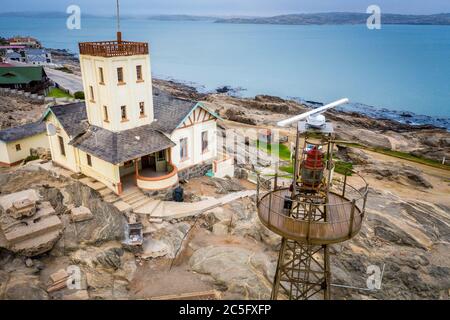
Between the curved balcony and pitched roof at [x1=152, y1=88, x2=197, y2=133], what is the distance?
12.2 feet

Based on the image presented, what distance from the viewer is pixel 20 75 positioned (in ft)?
223

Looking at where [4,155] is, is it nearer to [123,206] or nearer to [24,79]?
[123,206]

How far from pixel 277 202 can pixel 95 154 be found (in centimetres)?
1632

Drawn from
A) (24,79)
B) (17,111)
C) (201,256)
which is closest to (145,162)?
(201,256)

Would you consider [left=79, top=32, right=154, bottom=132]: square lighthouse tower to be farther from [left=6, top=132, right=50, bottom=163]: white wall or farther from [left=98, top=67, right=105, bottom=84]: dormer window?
[left=6, top=132, right=50, bottom=163]: white wall

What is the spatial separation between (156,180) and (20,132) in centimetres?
1793

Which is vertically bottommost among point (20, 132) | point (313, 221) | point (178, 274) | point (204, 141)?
point (178, 274)

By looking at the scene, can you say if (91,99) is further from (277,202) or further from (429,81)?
(429,81)

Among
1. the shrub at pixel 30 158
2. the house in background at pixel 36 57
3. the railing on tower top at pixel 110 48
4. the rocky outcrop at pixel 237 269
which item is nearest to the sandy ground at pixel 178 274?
the rocky outcrop at pixel 237 269

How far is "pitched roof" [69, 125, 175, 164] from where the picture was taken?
79.1 feet

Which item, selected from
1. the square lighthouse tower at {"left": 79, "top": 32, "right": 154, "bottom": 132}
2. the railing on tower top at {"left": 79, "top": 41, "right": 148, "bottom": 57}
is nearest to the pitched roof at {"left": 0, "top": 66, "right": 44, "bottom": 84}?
the square lighthouse tower at {"left": 79, "top": 32, "right": 154, "bottom": 132}

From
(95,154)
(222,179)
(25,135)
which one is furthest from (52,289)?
(25,135)

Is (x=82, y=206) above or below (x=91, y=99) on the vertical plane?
below
